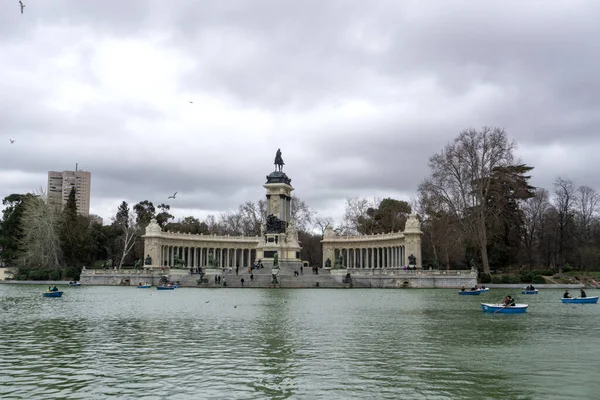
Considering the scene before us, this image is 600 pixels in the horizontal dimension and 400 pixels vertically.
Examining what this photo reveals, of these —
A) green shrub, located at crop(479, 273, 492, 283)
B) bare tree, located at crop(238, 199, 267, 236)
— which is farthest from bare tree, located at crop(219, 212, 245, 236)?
green shrub, located at crop(479, 273, 492, 283)

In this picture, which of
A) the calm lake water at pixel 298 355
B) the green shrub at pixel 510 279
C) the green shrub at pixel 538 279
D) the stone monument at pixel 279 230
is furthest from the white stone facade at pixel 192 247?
the calm lake water at pixel 298 355

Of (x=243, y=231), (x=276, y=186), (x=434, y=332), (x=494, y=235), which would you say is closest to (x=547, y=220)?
(x=494, y=235)

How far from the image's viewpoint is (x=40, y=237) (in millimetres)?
76000

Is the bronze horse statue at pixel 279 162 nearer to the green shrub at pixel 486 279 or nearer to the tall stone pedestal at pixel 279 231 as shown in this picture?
the tall stone pedestal at pixel 279 231

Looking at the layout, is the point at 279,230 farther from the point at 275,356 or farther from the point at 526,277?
the point at 275,356

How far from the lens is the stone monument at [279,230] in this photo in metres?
77.6

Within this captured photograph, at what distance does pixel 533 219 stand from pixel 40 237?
63444 mm

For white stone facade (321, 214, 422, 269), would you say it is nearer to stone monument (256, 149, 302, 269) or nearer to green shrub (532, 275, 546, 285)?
stone monument (256, 149, 302, 269)

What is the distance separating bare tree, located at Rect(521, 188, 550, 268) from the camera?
251 ft

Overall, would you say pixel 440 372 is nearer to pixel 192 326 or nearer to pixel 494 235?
pixel 192 326

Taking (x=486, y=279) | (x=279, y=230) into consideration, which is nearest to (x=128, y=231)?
(x=279, y=230)

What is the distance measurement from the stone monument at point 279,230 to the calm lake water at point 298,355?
158 ft

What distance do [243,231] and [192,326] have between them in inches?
3373

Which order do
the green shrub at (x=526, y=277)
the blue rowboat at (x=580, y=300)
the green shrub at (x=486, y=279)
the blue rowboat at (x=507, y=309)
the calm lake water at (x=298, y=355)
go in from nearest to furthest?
the calm lake water at (x=298, y=355) → the blue rowboat at (x=507, y=309) → the blue rowboat at (x=580, y=300) → the green shrub at (x=526, y=277) → the green shrub at (x=486, y=279)
